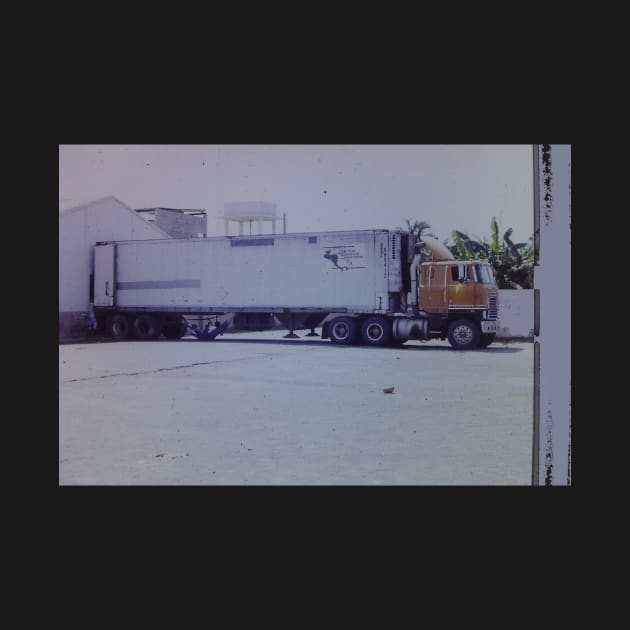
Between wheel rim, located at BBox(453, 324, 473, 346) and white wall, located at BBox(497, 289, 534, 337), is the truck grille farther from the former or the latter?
white wall, located at BBox(497, 289, 534, 337)

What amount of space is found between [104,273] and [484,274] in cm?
1219

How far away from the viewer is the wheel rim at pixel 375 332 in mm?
20234

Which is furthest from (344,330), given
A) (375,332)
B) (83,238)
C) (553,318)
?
(553,318)

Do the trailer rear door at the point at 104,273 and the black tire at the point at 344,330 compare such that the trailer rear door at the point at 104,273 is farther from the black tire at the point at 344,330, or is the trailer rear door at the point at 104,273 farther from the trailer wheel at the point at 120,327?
the black tire at the point at 344,330

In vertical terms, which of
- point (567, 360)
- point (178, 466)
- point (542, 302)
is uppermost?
point (542, 302)

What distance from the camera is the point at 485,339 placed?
19.2m

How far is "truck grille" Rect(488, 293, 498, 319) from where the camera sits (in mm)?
18969

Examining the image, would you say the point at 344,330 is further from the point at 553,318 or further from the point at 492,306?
the point at 553,318

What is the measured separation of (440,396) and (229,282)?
1245cm

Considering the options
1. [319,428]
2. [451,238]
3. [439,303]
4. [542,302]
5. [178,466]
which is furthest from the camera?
[451,238]

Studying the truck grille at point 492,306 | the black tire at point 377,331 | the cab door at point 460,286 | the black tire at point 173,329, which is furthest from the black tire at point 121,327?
the truck grille at point 492,306

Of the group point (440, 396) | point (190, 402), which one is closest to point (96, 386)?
point (190, 402)

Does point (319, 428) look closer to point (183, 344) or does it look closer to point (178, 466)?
point (178, 466)

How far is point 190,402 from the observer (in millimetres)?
10391
